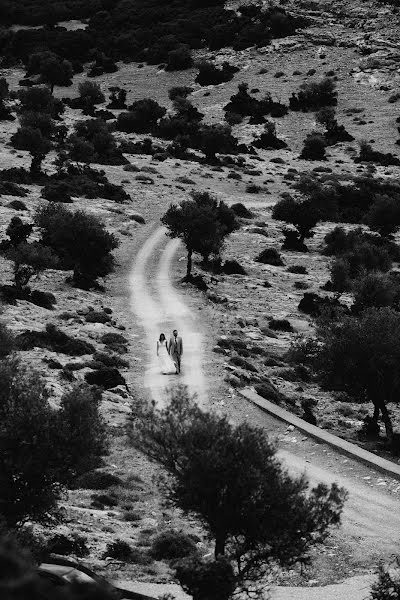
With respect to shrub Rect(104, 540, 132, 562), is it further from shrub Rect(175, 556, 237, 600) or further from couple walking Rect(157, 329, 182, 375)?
couple walking Rect(157, 329, 182, 375)

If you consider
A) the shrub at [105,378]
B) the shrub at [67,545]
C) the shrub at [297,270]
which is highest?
the shrub at [67,545]

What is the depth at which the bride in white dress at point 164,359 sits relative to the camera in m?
35.5

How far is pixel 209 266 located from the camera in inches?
2383

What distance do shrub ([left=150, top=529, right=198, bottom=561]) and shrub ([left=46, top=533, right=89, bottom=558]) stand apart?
1.61 metres

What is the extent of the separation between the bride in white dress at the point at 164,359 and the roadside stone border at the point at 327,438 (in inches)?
128

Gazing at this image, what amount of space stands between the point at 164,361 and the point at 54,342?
4621 mm

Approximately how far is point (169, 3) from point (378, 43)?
153 ft

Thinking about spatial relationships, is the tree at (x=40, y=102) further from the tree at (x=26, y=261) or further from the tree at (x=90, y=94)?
the tree at (x=26, y=261)

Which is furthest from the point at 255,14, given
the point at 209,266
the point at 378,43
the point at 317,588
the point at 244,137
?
the point at 317,588

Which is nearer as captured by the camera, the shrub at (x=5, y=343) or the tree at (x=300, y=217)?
the shrub at (x=5, y=343)

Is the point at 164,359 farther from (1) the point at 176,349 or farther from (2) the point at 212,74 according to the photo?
(2) the point at 212,74

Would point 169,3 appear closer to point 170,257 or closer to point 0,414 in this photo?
point 170,257

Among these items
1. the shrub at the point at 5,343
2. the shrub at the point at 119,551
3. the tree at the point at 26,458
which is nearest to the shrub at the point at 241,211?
the shrub at the point at 5,343

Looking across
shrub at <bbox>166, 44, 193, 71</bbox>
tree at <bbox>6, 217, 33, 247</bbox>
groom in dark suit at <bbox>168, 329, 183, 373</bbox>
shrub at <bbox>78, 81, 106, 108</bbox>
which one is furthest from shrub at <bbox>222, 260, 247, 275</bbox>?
shrub at <bbox>166, 44, 193, 71</bbox>
